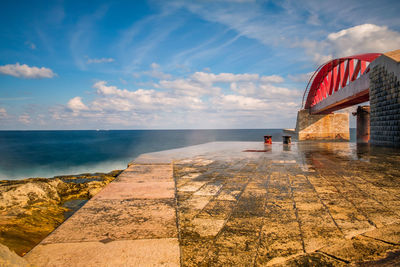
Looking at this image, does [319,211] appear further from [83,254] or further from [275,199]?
[83,254]

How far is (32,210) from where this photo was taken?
4141 millimetres

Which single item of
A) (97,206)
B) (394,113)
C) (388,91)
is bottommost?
(97,206)

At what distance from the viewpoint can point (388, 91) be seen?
13.9 metres

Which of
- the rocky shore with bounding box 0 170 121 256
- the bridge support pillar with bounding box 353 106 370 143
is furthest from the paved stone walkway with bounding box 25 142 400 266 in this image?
the bridge support pillar with bounding box 353 106 370 143

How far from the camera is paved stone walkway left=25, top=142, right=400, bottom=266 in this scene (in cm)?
201

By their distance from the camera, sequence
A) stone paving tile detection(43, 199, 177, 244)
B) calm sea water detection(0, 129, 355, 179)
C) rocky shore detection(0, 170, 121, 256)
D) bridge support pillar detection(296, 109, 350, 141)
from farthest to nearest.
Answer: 1. bridge support pillar detection(296, 109, 350, 141)
2. calm sea water detection(0, 129, 355, 179)
3. rocky shore detection(0, 170, 121, 256)
4. stone paving tile detection(43, 199, 177, 244)

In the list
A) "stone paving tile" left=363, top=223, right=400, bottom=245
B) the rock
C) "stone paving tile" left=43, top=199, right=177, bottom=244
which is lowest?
"stone paving tile" left=43, top=199, right=177, bottom=244

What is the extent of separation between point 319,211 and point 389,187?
2290 mm

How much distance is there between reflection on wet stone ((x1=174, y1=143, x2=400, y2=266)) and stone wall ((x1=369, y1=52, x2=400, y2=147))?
36.7 feet

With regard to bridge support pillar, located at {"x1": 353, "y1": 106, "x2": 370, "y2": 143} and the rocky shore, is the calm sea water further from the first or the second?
bridge support pillar, located at {"x1": 353, "y1": 106, "x2": 370, "y2": 143}

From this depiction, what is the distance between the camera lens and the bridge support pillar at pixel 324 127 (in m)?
31.5

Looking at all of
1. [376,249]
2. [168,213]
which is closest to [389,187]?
[376,249]

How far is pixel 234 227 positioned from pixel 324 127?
3430cm

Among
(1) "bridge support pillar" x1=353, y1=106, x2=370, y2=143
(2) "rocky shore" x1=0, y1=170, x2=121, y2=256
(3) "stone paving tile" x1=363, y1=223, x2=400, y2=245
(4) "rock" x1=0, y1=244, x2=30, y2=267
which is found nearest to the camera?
(4) "rock" x1=0, y1=244, x2=30, y2=267
